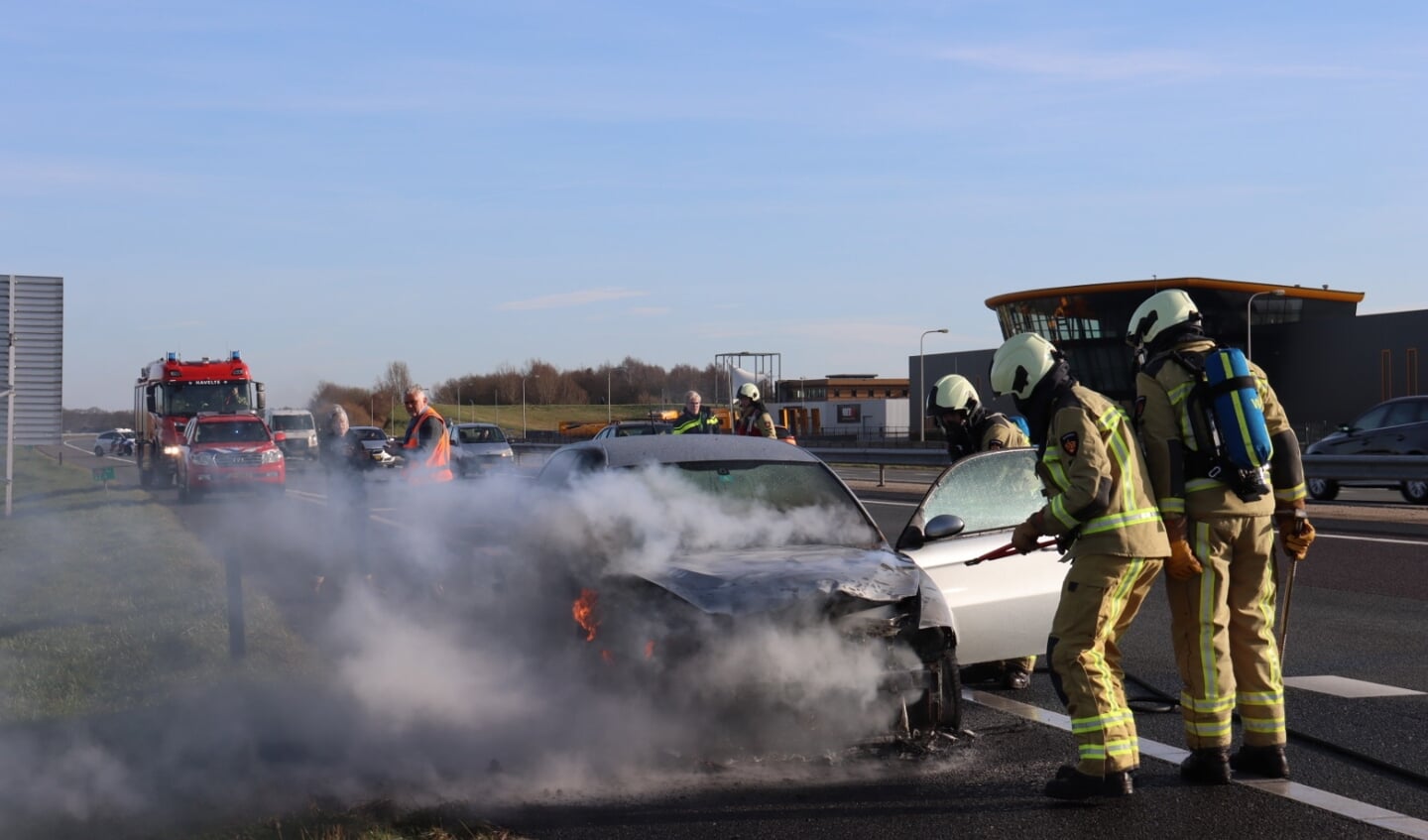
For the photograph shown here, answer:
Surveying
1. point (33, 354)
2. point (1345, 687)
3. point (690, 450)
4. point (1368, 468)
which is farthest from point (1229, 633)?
point (33, 354)

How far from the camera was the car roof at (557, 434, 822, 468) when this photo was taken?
21.6 ft

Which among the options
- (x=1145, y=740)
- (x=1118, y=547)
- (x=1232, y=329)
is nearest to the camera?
(x=1118, y=547)

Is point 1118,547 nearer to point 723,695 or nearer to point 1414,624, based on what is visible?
point 723,695

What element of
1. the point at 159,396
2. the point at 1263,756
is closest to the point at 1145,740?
the point at 1263,756

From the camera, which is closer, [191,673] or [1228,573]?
[1228,573]

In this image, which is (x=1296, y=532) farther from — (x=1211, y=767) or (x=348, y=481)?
(x=348, y=481)

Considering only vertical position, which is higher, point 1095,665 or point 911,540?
point 911,540

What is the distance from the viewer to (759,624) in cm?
509

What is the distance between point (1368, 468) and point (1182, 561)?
45.1 feet

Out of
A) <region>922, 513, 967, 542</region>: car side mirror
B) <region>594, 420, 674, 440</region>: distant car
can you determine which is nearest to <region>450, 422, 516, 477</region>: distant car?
<region>594, 420, 674, 440</region>: distant car

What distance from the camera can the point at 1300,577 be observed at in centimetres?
1141

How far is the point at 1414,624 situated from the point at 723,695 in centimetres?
606

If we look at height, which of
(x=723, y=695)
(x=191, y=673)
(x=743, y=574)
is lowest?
(x=191, y=673)

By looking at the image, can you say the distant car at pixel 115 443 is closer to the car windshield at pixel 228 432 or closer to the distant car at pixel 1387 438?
the car windshield at pixel 228 432
